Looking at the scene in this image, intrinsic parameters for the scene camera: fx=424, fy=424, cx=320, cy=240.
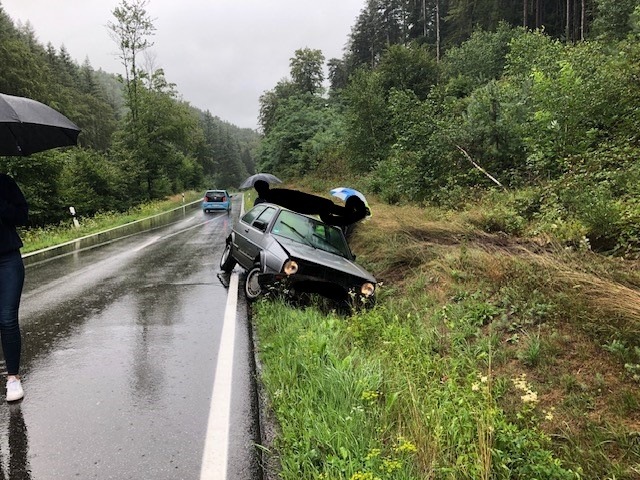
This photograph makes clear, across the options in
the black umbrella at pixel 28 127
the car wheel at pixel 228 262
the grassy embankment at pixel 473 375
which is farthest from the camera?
the car wheel at pixel 228 262

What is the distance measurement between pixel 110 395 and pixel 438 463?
2.84 meters

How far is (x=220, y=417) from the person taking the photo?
341cm

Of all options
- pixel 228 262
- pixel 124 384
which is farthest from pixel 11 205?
pixel 228 262

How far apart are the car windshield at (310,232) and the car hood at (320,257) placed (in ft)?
0.62

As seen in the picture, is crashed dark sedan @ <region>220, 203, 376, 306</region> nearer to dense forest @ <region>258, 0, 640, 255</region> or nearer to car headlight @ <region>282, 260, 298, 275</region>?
car headlight @ <region>282, 260, 298, 275</region>

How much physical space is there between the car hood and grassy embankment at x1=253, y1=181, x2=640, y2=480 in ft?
1.90

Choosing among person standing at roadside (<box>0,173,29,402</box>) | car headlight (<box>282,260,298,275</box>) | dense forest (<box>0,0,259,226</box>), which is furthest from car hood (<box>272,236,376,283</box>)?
dense forest (<box>0,0,259,226</box>)

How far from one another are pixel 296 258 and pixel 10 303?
332 cm

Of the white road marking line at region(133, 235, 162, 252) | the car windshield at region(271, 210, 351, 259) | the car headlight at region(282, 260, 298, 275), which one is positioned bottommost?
the white road marking line at region(133, 235, 162, 252)

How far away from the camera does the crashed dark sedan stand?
6.03 metres

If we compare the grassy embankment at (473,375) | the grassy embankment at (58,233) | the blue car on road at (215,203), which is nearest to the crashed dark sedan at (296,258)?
the grassy embankment at (473,375)

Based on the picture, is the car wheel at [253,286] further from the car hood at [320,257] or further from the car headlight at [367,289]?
the car headlight at [367,289]

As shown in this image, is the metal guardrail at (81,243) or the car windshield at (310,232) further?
the metal guardrail at (81,243)

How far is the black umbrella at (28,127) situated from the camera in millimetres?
A: 3479
